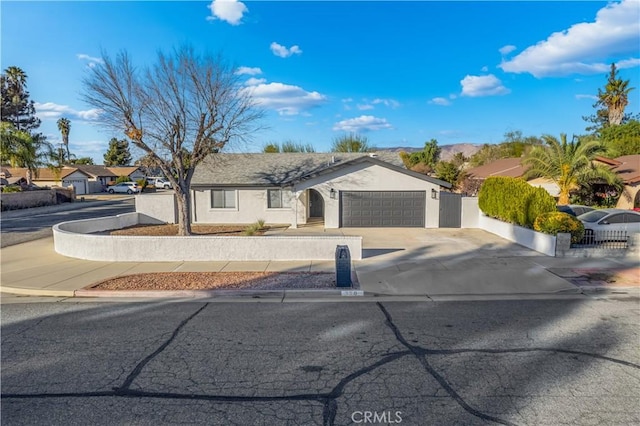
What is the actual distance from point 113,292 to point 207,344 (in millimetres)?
4569

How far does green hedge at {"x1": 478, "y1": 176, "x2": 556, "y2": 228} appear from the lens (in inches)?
608

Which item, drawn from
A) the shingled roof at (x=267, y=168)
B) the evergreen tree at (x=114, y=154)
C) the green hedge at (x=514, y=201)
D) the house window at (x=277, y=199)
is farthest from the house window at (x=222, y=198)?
the evergreen tree at (x=114, y=154)

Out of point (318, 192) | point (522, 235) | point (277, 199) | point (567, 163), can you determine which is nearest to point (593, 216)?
point (522, 235)

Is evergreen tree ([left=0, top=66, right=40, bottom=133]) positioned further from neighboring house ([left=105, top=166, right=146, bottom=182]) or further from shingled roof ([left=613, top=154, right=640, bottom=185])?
shingled roof ([left=613, top=154, right=640, bottom=185])

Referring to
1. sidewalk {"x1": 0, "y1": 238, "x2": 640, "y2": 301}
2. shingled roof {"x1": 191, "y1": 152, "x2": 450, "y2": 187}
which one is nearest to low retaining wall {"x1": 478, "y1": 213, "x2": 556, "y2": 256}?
sidewalk {"x1": 0, "y1": 238, "x2": 640, "y2": 301}

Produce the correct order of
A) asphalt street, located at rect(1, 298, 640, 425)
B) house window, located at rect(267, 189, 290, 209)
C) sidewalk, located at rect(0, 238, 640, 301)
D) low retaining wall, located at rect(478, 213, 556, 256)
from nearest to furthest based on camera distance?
asphalt street, located at rect(1, 298, 640, 425), sidewalk, located at rect(0, 238, 640, 301), low retaining wall, located at rect(478, 213, 556, 256), house window, located at rect(267, 189, 290, 209)

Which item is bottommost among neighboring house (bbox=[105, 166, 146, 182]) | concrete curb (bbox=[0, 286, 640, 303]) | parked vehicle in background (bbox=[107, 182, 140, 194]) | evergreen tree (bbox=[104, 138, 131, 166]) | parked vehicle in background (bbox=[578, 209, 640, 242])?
concrete curb (bbox=[0, 286, 640, 303])


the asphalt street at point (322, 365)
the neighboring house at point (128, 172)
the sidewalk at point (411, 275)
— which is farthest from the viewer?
the neighboring house at point (128, 172)

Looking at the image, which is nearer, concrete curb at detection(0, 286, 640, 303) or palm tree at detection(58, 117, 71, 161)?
concrete curb at detection(0, 286, 640, 303)

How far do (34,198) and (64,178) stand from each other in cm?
2153

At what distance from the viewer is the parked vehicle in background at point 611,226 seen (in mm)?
14727

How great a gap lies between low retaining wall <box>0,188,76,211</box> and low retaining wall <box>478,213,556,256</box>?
36.6 meters

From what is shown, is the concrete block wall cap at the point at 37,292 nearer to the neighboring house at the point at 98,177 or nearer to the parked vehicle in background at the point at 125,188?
the parked vehicle in background at the point at 125,188

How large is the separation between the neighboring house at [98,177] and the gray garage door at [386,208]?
54.3 meters
